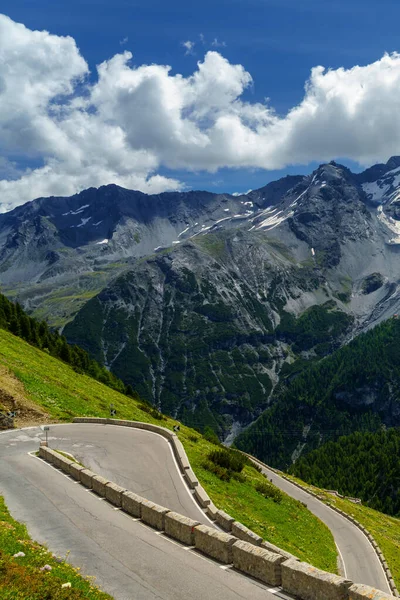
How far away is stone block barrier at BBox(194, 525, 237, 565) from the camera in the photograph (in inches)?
658

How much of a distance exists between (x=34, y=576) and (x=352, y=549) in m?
47.9

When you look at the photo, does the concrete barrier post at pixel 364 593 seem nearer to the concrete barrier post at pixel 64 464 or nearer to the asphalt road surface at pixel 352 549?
the concrete barrier post at pixel 64 464

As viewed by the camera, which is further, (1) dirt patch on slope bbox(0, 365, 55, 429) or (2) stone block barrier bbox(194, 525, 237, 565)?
(1) dirt patch on slope bbox(0, 365, 55, 429)

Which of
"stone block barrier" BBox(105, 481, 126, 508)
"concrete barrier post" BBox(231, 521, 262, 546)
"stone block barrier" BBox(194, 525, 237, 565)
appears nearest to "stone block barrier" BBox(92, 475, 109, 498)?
"stone block barrier" BBox(105, 481, 126, 508)

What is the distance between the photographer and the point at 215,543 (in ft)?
56.3

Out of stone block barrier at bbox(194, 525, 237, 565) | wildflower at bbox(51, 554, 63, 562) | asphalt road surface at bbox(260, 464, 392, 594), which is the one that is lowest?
asphalt road surface at bbox(260, 464, 392, 594)

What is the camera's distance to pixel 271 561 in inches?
594

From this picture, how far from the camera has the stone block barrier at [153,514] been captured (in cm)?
1975

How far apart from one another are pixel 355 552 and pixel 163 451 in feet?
93.1

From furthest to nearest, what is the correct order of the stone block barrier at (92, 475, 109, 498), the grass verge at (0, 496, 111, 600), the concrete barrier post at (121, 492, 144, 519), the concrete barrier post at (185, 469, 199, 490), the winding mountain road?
the concrete barrier post at (185, 469, 199, 490) → the stone block barrier at (92, 475, 109, 498) → the concrete barrier post at (121, 492, 144, 519) → the winding mountain road → the grass verge at (0, 496, 111, 600)

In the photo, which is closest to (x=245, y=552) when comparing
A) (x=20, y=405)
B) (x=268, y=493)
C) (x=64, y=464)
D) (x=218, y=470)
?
(x=64, y=464)

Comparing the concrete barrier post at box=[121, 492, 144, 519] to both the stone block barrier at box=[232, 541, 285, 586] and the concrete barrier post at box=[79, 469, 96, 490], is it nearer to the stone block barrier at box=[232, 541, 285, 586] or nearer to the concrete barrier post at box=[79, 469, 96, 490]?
the concrete barrier post at box=[79, 469, 96, 490]

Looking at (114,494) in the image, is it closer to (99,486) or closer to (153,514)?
(99,486)

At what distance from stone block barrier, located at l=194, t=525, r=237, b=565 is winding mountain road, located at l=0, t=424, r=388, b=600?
37 centimetres
